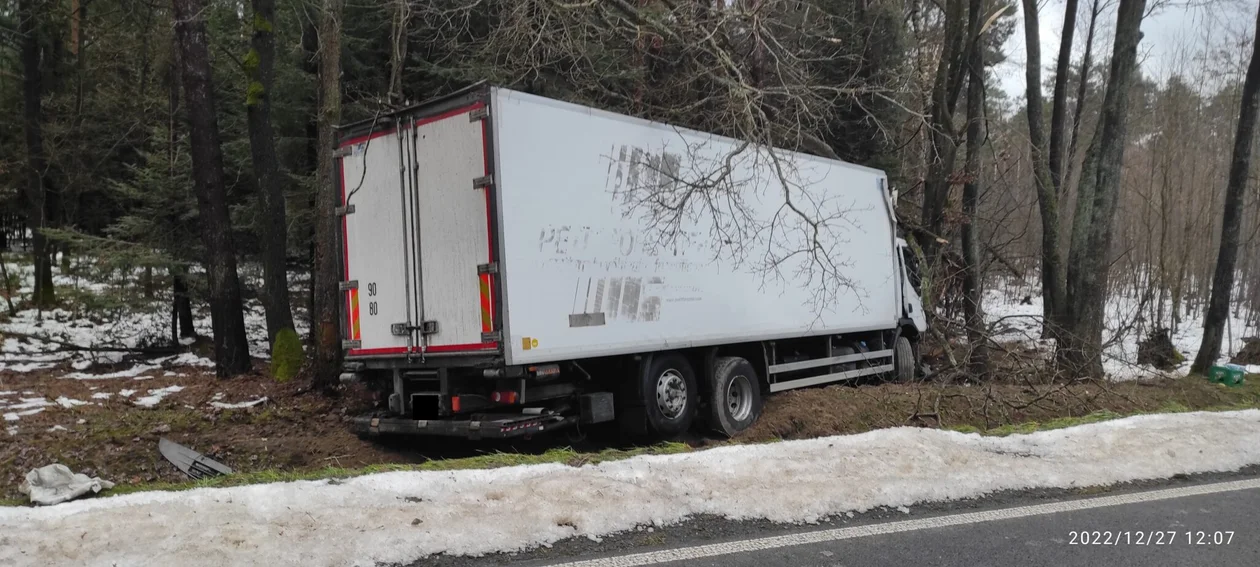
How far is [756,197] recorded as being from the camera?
32.0 feet

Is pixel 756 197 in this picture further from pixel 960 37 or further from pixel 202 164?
pixel 202 164

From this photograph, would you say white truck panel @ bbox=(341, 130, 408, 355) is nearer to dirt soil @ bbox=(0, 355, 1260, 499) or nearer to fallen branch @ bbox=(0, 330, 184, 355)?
dirt soil @ bbox=(0, 355, 1260, 499)

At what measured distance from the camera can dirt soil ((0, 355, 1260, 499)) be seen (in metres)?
7.59

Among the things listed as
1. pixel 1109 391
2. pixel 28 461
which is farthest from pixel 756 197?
pixel 28 461

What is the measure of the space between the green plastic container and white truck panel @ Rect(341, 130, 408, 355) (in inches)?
460

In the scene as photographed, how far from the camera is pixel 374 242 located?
7891 mm

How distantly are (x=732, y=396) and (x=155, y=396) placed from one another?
281 inches

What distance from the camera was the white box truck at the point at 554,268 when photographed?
7066mm

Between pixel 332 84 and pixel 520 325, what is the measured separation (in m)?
5.71

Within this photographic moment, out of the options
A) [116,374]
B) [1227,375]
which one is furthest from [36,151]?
[1227,375]

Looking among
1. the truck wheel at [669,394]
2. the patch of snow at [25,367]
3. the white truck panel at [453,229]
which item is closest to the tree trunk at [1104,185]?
the truck wheel at [669,394]

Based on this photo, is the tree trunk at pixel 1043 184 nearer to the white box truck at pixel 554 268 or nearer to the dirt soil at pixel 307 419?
the dirt soil at pixel 307 419

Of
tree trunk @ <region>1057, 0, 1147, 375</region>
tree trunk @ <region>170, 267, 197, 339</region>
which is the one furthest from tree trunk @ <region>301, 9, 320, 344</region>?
tree trunk @ <region>1057, 0, 1147, 375</region>

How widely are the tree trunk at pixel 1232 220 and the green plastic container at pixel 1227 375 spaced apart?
1.15 m
